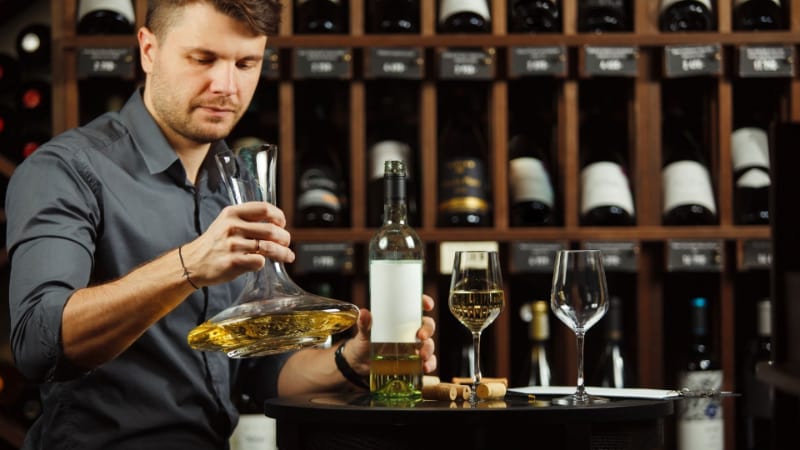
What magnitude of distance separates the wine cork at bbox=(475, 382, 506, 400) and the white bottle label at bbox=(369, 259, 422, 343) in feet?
0.36

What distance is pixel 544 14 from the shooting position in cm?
238

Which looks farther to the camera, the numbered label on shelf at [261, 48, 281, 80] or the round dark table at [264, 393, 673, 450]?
the numbered label on shelf at [261, 48, 281, 80]

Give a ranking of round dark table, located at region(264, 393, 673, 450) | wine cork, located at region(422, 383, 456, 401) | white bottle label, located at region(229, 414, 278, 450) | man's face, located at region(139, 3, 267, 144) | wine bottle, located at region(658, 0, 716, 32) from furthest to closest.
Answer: wine bottle, located at region(658, 0, 716, 32), white bottle label, located at region(229, 414, 278, 450), man's face, located at region(139, 3, 267, 144), wine cork, located at region(422, 383, 456, 401), round dark table, located at region(264, 393, 673, 450)

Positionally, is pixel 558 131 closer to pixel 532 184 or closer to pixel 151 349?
pixel 532 184

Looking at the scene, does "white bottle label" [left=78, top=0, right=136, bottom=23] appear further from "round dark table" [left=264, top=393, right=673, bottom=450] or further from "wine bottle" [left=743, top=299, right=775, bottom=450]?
"wine bottle" [left=743, top=299, right=775, bottom=450]

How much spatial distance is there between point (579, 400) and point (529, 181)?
1.08 meters

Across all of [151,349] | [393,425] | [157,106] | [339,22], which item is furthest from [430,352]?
[339,22]

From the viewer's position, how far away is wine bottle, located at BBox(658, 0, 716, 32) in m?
2.34

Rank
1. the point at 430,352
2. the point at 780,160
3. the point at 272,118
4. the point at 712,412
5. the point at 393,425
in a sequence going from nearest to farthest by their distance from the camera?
the point at 780,160
the point at 393,425
the point at 430,352
the point at 712,412
the point at 272,118

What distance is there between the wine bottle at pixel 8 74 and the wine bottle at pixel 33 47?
23 mm

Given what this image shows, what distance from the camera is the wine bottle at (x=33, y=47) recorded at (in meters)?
2.54

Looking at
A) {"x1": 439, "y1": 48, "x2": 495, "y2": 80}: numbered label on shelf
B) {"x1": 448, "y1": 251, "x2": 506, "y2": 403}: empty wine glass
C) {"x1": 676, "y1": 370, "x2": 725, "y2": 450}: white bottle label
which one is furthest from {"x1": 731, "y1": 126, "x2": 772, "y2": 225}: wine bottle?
{"x1": 448, "y1": 251, "x2": 506, "y2": 403}: empty wine glass

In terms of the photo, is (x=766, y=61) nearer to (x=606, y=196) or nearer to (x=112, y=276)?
(x=606, y=196)

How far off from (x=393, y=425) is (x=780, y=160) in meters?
0.50
